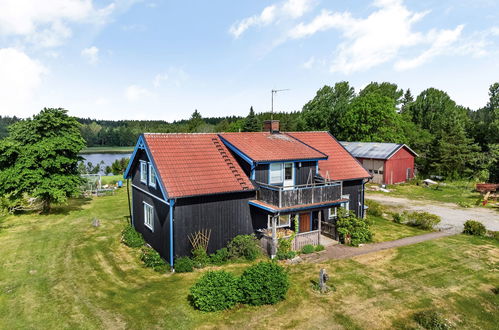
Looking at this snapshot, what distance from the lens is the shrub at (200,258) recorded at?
15.6 metres

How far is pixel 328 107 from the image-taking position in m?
68.4

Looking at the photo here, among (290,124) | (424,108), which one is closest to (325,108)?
(424,108)

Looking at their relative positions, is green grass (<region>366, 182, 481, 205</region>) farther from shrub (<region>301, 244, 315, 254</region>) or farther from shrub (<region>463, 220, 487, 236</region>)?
shrub (<region>301, 244, 315, 254</region>)

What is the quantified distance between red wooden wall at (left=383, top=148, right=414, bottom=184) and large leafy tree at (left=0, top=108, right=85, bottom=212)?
34638 millimetres

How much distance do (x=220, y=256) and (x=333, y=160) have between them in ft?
36.3

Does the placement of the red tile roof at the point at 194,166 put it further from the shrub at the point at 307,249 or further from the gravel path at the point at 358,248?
the gravel path at the point at 358,248

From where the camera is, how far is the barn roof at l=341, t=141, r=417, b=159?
4144cm

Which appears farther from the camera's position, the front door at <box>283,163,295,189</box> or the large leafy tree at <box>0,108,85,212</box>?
the large leafy tree at <box>0,108,85,212</box>

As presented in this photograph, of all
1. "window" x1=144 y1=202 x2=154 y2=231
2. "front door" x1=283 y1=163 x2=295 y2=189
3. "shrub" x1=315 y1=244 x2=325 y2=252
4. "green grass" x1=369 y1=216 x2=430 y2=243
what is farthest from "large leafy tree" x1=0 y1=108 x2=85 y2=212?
"green grass" x1=369 y1=216 x2=430 y2=243

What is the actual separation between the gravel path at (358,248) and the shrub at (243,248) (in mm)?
2689

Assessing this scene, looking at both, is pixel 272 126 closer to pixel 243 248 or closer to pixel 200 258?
pixel 243 248

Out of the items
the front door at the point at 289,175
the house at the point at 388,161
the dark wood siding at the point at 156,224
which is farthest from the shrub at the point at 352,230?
the house at the point at 388,161

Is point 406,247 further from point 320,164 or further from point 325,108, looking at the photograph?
point 325,108

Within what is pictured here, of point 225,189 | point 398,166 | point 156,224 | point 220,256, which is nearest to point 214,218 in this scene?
point 225,189
